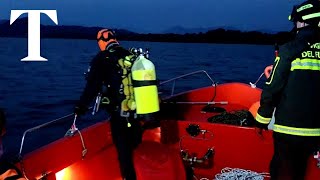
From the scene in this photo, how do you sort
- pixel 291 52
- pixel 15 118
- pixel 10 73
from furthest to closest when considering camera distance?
pixel 10 73, pixel 15 118, pixel 291 52

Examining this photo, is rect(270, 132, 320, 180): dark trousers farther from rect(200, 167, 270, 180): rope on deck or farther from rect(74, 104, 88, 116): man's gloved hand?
rect(74, 104, 88, 116): man's gloved hand

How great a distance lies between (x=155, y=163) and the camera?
3832mm

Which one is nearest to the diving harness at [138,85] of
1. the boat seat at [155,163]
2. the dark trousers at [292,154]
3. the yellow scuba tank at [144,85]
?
the yellow scuba tank at [144,85]

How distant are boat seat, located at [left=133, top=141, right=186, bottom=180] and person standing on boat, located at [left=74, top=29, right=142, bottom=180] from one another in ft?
0.58

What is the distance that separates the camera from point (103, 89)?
4.04 m

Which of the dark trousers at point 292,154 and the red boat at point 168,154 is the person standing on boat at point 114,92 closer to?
the red boat at point 168,154

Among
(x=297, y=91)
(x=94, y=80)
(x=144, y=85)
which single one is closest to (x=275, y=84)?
(x=297, y=91)

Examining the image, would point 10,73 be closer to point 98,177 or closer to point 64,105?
point 64,105

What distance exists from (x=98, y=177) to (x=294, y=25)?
2.51 metres

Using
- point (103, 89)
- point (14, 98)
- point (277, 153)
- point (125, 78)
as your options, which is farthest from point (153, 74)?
point (14, 98)

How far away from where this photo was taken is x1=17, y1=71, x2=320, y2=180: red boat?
383 cm

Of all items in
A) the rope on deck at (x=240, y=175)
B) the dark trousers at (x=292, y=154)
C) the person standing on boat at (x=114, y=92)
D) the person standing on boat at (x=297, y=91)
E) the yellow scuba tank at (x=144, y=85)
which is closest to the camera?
the person standing on boat at (x=297, y=91)

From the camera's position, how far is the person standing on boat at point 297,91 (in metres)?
2.97

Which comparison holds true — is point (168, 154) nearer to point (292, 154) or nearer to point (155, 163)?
point (155, 163)
